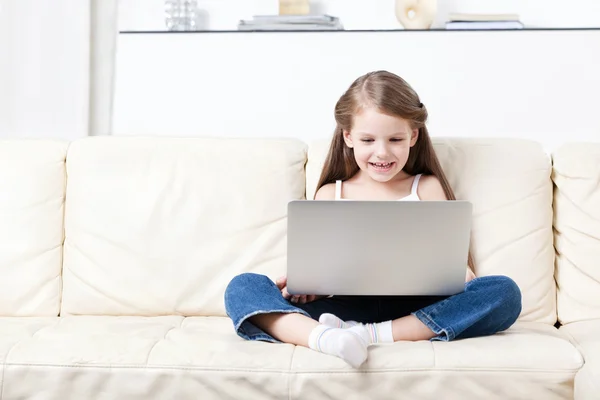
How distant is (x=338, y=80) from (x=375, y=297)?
1274 mm

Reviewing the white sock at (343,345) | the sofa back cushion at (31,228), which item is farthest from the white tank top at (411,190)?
the sofa back cushion at (31,228)

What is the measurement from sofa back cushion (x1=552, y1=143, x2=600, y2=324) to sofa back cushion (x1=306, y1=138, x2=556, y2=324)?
3 cm

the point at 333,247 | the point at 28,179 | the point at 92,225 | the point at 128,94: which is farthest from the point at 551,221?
the point at 128,94

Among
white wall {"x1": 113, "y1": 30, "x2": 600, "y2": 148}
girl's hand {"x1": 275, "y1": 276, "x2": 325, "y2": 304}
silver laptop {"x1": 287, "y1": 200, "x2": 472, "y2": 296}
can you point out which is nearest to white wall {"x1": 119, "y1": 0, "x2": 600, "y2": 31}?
white wall {"x1": 113, "y1": 30, "x2": 600, "y2": 148}

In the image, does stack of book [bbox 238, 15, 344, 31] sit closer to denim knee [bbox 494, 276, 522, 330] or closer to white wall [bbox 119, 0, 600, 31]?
white wall [bbox 119, 0, 600, 31]

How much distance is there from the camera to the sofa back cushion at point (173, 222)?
6.68 feet

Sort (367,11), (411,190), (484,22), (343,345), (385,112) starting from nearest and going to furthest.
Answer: (343,345) < (385,112) < (411,190) < (484,22) < (367,11)

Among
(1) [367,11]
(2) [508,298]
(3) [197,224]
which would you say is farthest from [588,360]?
(1) [367,11]

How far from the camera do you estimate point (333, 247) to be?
1587mm

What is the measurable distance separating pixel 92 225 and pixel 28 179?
21 centimetres

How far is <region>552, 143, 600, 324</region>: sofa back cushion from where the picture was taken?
1962 millimetres

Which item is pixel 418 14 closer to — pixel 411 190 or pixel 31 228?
pixel 411 190

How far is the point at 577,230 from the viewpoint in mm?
2004

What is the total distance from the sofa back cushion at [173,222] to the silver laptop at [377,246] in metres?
0.45
